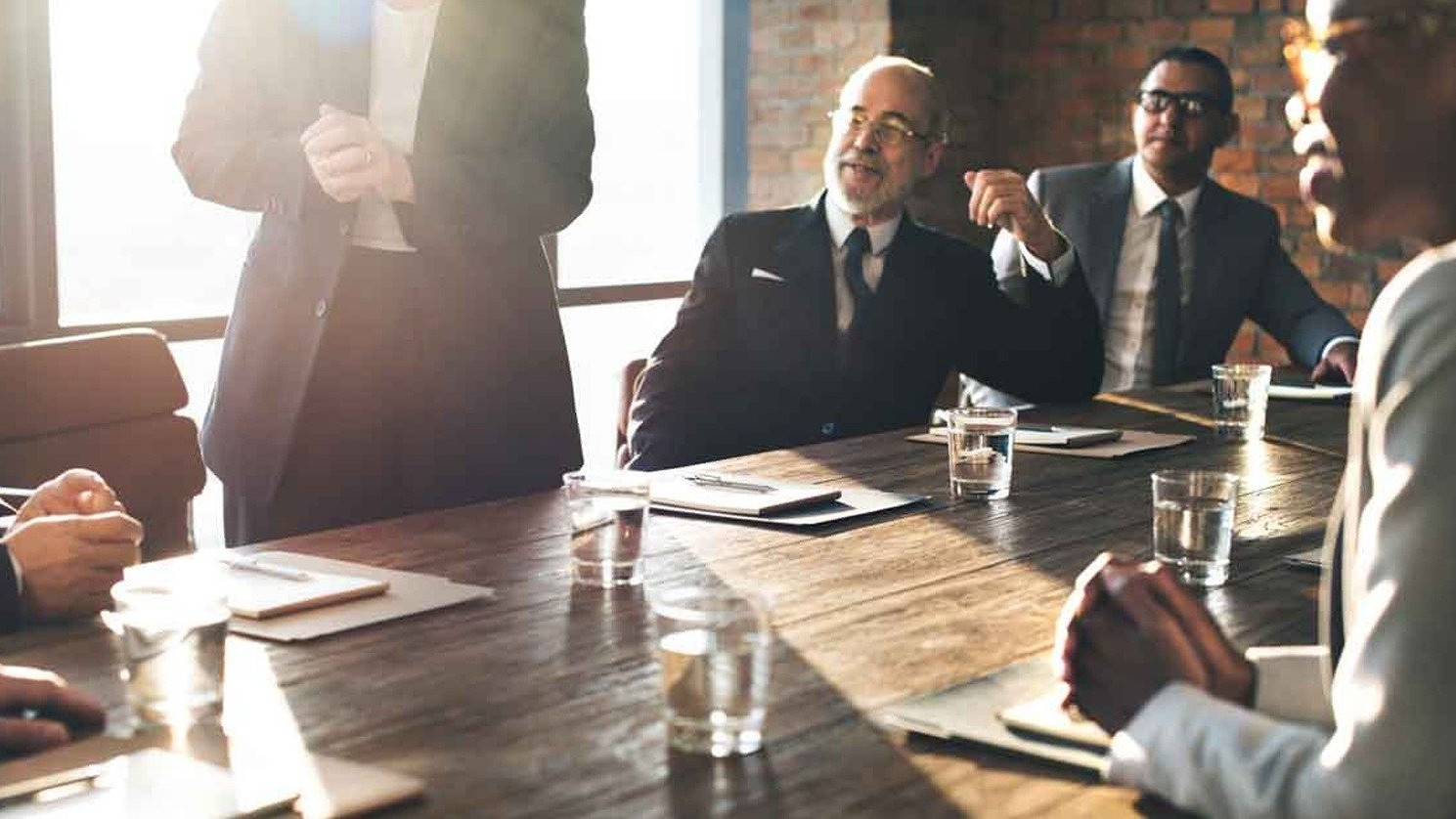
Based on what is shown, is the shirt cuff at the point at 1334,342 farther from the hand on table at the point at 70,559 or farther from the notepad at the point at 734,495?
the hand on table at the point at 70,559

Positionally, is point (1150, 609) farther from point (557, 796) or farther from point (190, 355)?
point (190, 355)

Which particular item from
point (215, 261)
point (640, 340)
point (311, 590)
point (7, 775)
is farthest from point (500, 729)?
point (640, 340)

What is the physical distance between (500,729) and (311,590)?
494 mm

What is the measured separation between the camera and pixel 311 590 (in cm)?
191

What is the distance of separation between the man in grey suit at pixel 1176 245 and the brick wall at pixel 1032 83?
5.11 feet

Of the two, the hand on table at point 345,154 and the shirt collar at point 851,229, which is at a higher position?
the hand on table at point 345,154

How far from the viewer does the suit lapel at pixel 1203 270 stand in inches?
190

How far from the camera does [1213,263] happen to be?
4859mm

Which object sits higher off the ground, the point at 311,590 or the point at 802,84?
the point at 802,84

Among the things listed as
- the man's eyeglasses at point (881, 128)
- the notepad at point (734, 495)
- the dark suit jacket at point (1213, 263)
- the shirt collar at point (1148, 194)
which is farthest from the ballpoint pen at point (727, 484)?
the shirt collar at point (1148, 194)

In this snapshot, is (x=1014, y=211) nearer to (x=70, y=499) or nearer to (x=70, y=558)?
(x=70, y=499)

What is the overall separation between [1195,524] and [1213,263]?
288cm

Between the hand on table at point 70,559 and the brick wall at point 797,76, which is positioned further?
the brick wall at point 797,76

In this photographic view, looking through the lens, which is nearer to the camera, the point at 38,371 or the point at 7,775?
the point at 7,775
